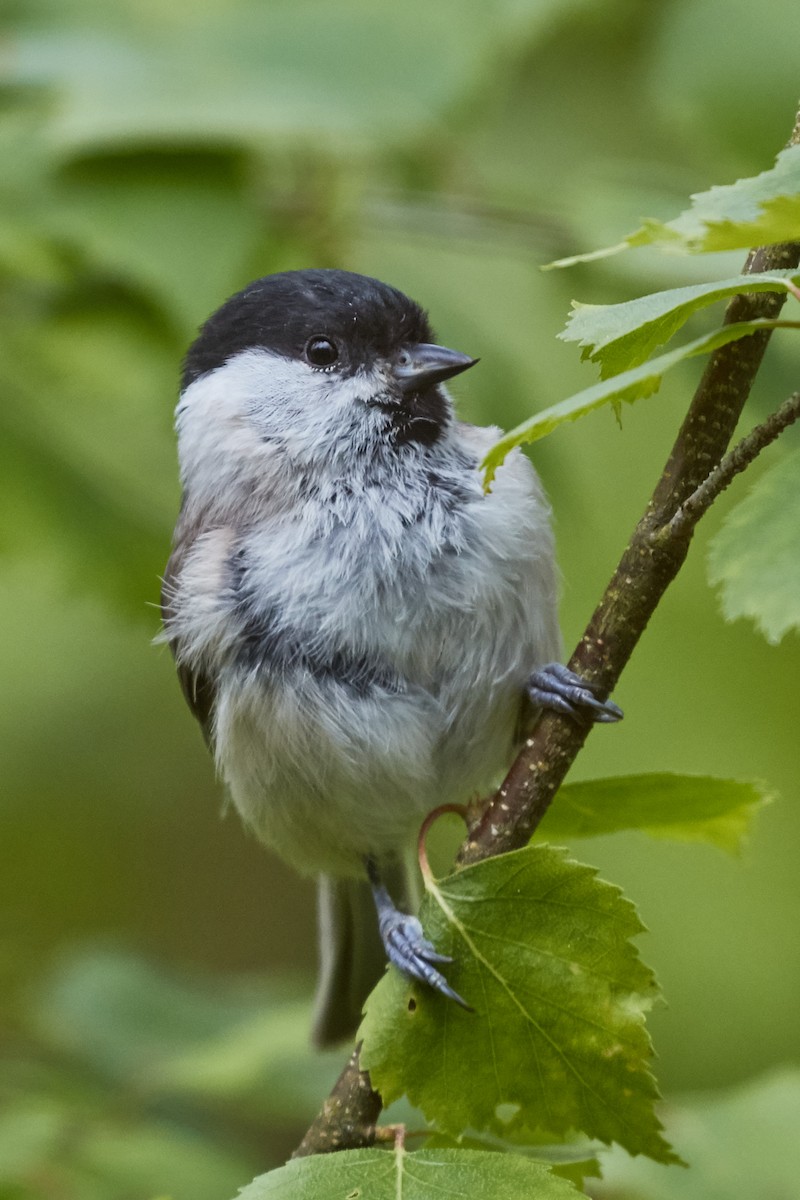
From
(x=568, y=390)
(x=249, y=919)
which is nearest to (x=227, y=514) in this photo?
(x=568, y=390)

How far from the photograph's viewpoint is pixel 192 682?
1.91m

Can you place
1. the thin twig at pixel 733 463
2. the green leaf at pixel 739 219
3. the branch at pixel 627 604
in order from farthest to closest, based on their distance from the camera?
the branch at pixel 627 604 → the thin twig at pixel 733 463 → the green leaf at pixel 739 219

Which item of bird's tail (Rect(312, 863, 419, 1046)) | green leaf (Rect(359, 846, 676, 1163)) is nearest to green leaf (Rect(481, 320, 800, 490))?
green leaf (Rect(359, 846, 676, 1163))

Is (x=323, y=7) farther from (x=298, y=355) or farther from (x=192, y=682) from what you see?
(x=192, y=682)

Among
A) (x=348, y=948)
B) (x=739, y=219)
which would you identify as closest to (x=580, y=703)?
(x=739, y=219)

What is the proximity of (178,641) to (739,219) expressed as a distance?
1200 mm

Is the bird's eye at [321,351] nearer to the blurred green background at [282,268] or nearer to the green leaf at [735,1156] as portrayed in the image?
the blurred green background at [282,268]

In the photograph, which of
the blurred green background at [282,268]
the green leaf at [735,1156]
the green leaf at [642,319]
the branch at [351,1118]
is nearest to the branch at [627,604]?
the branch at [351,1118]

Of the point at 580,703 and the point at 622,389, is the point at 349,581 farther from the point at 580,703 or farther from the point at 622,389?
the point at 622,389

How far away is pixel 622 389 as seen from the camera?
30.5 inches

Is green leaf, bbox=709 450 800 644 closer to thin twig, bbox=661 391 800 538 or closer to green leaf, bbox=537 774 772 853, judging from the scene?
thin twig, bbox=661 391 800 538

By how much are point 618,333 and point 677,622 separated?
2.17 m

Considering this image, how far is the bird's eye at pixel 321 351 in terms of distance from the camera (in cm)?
188

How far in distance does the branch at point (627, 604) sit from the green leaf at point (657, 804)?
76mm
